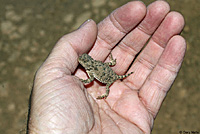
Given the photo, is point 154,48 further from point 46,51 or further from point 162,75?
point 46,51

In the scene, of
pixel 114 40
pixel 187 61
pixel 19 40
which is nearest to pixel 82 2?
pixel 19 40

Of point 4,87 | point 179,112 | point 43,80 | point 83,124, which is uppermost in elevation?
point 43,80

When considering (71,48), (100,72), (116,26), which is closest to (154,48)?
(116,26)

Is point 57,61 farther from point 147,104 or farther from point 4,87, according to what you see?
point 4,87

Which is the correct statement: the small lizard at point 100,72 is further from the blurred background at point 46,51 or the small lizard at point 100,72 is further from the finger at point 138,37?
the blurred background at point 46,51

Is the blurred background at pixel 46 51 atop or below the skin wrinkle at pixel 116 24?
below

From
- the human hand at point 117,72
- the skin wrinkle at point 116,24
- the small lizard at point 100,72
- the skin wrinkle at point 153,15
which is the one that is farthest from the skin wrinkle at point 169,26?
the small lizard at point 100,72
